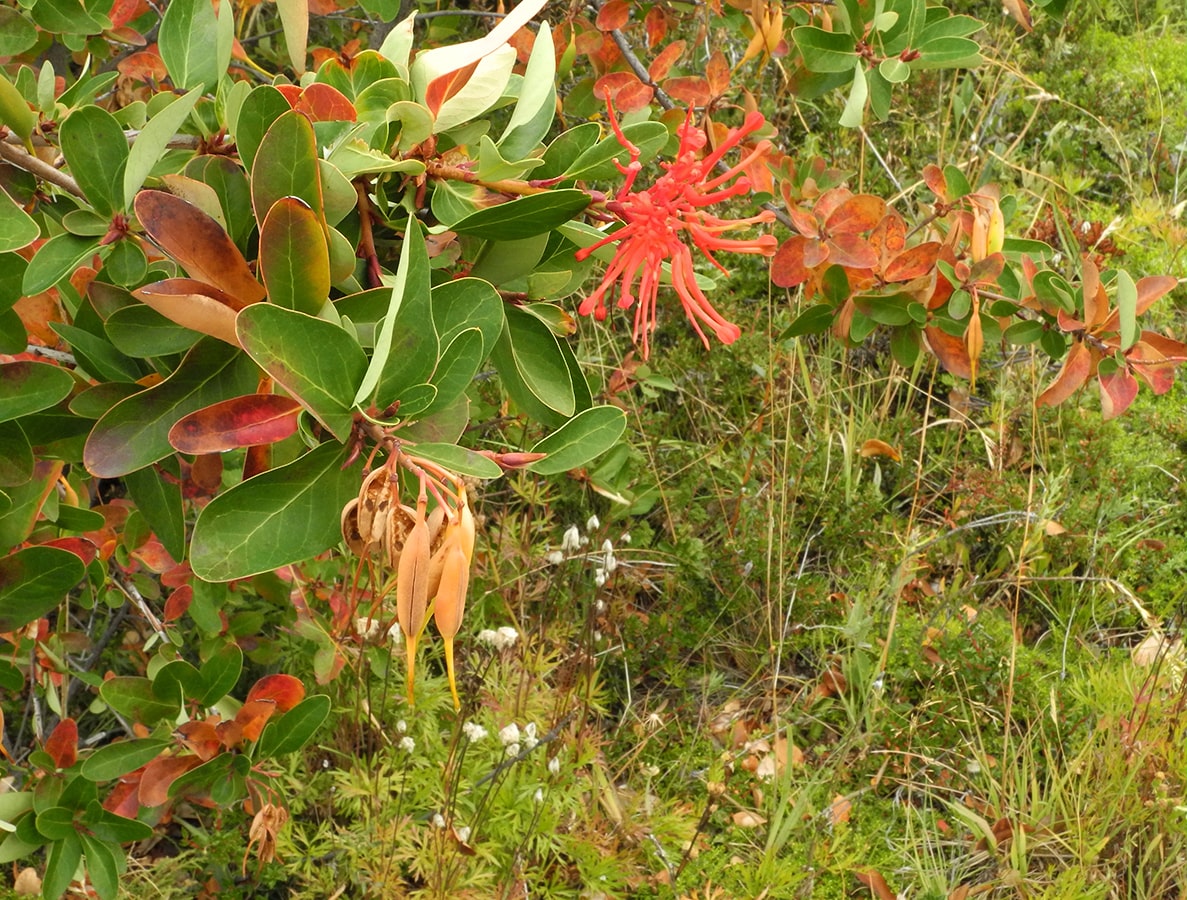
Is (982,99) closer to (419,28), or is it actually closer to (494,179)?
(419,28)

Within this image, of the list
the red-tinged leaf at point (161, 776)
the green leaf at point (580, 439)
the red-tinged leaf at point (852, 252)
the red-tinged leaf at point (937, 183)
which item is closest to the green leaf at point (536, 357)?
the green leaf at point (580, 439)

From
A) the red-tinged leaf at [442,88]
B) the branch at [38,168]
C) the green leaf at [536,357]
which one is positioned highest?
the red-tinged leaf at [442,88]

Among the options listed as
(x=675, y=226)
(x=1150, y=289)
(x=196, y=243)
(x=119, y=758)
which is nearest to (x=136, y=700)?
(x=119, y=758)

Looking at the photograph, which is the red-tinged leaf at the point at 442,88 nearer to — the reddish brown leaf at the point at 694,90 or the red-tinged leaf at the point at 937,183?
the reddish brown leaf at the point at 694,90

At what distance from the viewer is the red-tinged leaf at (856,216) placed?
0.96 meters

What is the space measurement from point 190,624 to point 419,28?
1035 mm

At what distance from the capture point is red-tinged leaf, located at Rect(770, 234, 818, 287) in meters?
1.00

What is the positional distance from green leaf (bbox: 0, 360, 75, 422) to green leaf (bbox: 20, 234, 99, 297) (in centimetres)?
4

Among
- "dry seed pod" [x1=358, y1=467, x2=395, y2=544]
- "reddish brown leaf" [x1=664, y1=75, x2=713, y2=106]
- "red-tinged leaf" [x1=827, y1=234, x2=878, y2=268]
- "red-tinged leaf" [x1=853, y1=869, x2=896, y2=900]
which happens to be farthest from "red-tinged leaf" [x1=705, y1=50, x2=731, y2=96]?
"red-tinged leaf" [x1=853, y1=869, x2=896, y2=900]

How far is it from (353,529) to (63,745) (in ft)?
1.99

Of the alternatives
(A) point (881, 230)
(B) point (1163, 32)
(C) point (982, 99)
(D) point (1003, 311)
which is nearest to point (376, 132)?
(A) point (881, 230)

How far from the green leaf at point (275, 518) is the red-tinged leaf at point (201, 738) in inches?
19.0

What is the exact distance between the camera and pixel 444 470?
0.45 metres

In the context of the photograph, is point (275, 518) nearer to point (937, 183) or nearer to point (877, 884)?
point (937, 183)
